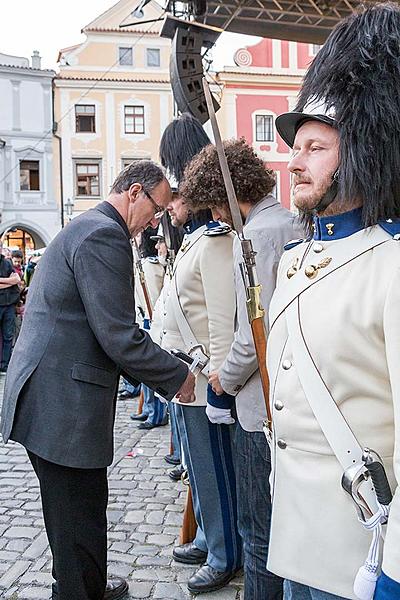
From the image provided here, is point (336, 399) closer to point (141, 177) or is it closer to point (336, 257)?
point (336, 257)

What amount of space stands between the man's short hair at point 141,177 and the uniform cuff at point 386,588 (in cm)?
193

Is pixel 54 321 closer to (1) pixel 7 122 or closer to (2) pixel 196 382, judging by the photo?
(2) pixel 196 382

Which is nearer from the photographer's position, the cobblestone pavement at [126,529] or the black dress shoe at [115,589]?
the black dress shoe at [115,589]

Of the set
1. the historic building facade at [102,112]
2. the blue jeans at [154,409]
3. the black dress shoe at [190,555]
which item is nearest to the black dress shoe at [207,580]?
the black dress shoe at [190,555]

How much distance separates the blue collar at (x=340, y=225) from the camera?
154cm

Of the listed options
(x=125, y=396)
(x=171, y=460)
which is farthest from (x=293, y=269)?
(x=125, y=396)

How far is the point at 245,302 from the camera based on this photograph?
2342 millimetres

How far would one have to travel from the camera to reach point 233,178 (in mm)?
2594

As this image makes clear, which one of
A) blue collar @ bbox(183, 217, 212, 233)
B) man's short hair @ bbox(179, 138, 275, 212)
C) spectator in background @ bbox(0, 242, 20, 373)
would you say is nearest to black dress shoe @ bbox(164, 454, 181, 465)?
blue collar @ bbox(183, 217, 212, 233)

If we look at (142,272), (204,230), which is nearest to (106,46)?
(142,272)

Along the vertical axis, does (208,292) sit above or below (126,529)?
above

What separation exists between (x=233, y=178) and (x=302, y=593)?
1.53 metres

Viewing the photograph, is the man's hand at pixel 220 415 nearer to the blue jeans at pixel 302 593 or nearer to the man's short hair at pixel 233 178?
the man's short hair at pixel 233 178

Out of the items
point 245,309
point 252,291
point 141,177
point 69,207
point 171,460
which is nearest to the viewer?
point 252,291
